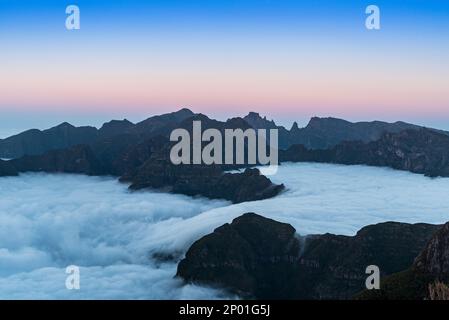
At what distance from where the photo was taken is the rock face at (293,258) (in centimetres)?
14262

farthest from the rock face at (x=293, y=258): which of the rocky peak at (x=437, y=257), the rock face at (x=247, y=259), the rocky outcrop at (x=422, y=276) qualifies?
the rocky outcrop at (x=422, y=276)

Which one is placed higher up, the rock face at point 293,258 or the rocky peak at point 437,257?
the rocky peak at point 437,257

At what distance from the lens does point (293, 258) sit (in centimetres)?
16362

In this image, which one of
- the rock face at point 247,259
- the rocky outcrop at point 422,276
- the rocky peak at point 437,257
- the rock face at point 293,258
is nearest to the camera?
the rocky outcrop at point 422,276

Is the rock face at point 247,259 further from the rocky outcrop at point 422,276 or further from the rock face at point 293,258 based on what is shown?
the rocky outcrop at point 422,276

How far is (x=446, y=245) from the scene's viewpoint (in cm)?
9325

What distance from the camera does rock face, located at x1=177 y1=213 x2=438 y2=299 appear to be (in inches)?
5615

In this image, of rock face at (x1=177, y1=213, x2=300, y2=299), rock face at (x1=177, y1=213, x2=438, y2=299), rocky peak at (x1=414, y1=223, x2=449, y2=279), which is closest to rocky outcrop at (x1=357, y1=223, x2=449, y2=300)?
rocky peak at (x1=414, y1=223, x2=449, y2=279)

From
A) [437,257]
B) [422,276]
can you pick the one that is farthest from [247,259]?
[422,276]

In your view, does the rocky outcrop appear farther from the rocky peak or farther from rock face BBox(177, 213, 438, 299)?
rock face BBox(177, 213, 438, 299)

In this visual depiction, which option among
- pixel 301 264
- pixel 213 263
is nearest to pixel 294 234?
pixel 301 264

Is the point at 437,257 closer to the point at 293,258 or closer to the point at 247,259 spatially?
the point at 293,258
